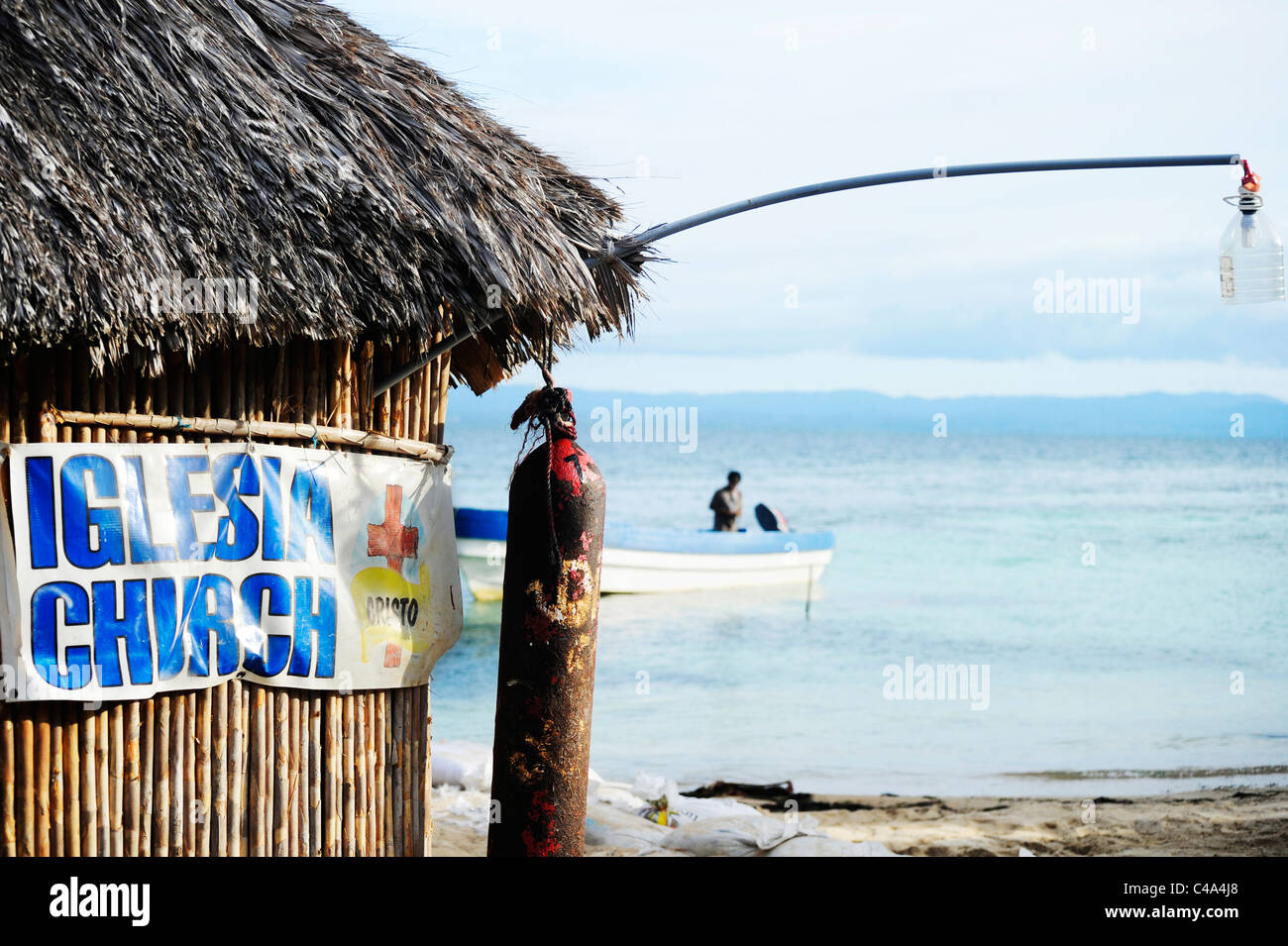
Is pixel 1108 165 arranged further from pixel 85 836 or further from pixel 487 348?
pixel 85 836

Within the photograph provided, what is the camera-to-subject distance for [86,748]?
4555mm

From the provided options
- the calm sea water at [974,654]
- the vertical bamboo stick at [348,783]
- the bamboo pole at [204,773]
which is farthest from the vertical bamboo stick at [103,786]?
the calm sea water at [974,654]

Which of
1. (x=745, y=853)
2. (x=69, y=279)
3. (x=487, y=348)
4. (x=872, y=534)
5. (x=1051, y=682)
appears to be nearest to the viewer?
(x=69, y=279)

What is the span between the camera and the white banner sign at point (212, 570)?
4.48 m

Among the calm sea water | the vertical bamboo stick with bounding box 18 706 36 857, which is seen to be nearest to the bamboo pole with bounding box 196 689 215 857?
the vertical bamboo stick with bounding box 18 706 36 857

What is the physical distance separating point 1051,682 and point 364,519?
53.8 feet

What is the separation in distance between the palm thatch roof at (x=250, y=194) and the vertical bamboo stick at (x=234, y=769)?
4.72 feet

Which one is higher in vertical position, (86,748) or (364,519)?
(364,519)

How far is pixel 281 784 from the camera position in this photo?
4.98 meters

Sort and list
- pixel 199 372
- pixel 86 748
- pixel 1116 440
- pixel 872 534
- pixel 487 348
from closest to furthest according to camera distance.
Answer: pixel 86 748 < pixel 199 372 < pixel 487 348 < pixel 872 534 < pixel 1116 440

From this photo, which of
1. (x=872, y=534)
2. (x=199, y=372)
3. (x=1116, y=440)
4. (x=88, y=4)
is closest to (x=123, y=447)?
(x=199, y=372)

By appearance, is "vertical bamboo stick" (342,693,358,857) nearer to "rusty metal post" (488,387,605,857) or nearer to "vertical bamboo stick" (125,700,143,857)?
"rusty metal post" (488,387,605,857)

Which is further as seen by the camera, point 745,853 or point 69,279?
point 745,853

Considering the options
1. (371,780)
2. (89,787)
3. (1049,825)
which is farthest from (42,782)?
(1049,825)
